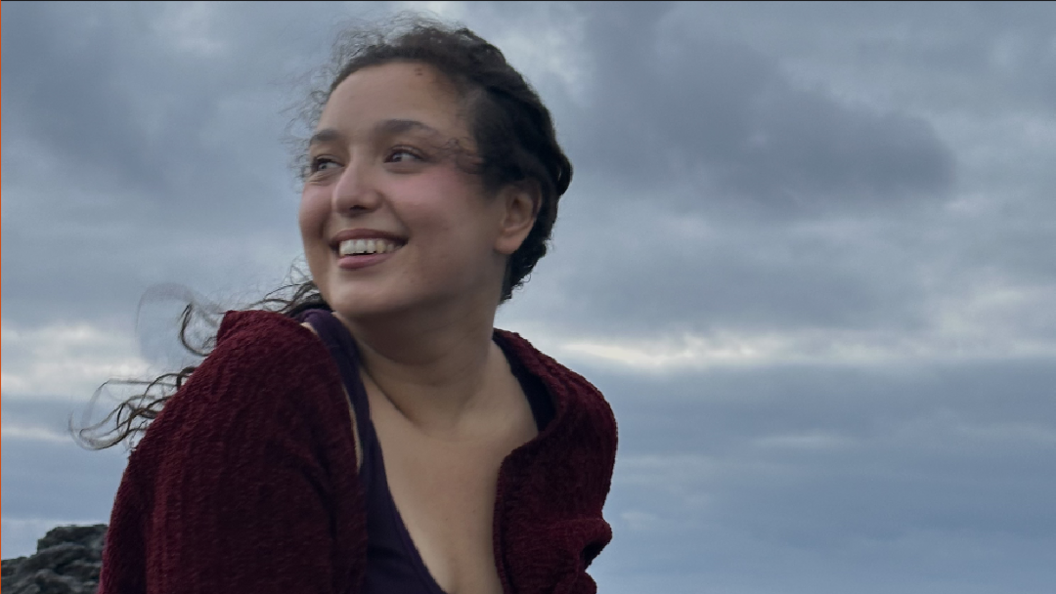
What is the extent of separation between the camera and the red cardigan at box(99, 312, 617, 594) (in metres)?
2.38

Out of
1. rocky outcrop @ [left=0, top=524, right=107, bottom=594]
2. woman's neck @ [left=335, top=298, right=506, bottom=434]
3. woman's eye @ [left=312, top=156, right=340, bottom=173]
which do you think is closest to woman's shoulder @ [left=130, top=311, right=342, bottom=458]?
woman's neck @ [left=335, top=298, right=506, bottom=434]

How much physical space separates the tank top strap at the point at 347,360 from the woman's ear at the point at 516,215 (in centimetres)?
45

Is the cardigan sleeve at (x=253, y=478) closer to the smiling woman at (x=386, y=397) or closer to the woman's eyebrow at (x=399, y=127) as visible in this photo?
the smiling woman at (x=386, y=397)

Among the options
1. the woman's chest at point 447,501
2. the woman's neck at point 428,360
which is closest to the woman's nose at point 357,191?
the woman's neck at point 428,360

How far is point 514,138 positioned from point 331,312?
0.66 meters

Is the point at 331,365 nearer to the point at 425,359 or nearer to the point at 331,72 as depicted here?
the point at 425,359

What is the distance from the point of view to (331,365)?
2.59 m

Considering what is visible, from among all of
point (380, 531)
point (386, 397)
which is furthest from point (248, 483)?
point (386, 397)

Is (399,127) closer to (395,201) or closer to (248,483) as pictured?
(395,201)

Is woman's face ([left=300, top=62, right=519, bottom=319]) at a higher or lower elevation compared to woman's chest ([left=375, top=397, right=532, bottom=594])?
higher

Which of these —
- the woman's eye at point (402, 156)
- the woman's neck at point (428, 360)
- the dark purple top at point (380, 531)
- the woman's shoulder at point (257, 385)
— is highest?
the woman's eye at point (402, 156)

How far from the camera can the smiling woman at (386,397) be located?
242 cm

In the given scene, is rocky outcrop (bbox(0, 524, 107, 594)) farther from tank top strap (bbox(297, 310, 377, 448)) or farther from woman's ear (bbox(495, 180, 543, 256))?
woman's ear (bbox(495, 180, 543, 256))

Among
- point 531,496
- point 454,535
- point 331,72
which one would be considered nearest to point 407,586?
point 454,535
